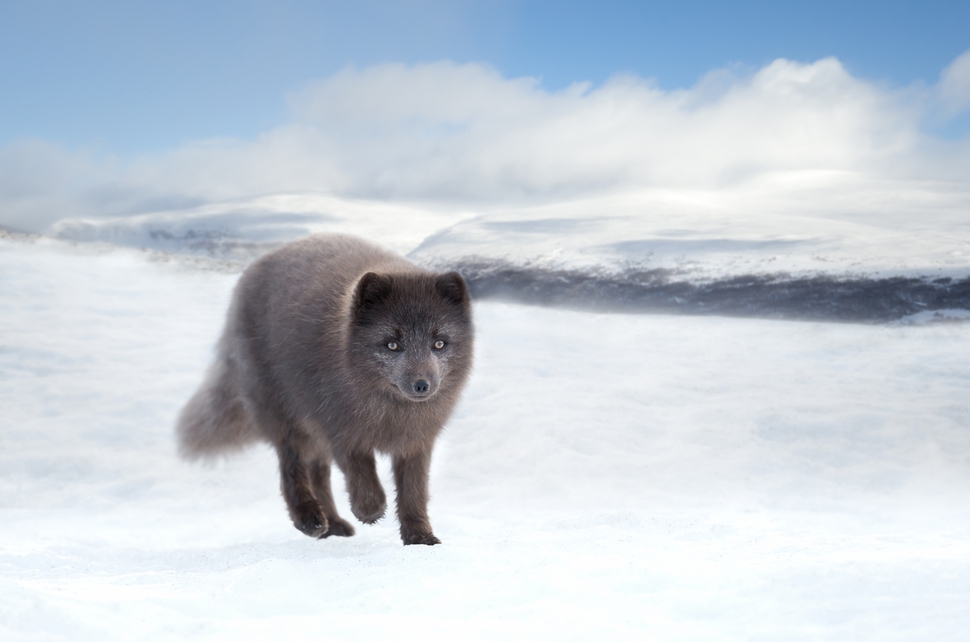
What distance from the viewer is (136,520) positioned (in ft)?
21.4

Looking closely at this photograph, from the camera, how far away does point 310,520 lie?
4996 millimetres

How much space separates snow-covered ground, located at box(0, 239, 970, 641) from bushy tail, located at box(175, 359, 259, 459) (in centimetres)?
68

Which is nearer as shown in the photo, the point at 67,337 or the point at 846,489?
the point at 846,489

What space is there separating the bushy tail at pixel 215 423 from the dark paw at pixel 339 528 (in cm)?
91

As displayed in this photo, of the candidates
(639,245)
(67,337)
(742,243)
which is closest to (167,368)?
(67,337)

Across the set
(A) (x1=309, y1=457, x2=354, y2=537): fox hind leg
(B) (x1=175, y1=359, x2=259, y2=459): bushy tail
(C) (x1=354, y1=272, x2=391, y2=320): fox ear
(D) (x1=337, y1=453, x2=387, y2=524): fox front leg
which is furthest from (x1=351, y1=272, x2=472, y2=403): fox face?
(B) (x1=175, y1=359, x2=259, y2=459): bushy tail

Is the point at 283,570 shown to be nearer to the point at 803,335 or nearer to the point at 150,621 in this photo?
the point at 150,621

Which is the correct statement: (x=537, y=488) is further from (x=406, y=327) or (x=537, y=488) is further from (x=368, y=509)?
(x=406, y=327)

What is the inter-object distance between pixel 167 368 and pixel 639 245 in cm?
847

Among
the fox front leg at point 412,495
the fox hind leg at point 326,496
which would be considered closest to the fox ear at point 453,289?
the fox front leg at point 412,495

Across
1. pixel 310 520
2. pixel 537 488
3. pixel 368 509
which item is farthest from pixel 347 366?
pixel 537 488

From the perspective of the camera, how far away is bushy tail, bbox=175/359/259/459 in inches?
227

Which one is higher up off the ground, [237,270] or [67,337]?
[237,270]

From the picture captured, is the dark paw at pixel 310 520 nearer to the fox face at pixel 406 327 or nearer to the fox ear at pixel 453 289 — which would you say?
the fox face at pixel 406 327
